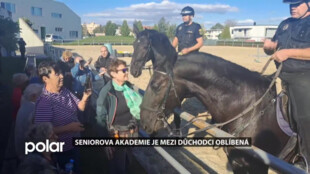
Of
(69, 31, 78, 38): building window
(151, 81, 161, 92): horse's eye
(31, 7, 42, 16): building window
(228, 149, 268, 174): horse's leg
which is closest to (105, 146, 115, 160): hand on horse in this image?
(151, 81, 161, 92): horse's eye

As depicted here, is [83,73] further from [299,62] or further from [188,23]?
[299,62]

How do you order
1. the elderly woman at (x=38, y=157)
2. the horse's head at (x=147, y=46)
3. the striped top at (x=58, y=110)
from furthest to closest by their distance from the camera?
the horse's head at (x=147, y=46)
the striped top at (x=58, y=110)
the elderly woman at (x=38, y=157)

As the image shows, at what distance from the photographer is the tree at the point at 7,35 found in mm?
20033

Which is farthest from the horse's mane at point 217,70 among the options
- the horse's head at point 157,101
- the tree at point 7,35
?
the tree at point 7,35

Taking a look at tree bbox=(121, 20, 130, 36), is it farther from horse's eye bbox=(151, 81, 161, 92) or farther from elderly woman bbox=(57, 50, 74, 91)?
horse's eye bbox=(151, 81, 161, 92)

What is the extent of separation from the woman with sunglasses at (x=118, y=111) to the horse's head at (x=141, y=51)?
55.4 inches

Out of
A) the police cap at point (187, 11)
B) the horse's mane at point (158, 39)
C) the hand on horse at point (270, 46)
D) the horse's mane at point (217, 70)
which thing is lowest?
the horse's mane at point (217, 70)

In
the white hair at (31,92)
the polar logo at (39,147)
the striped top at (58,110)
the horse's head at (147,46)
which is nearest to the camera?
the polar logo at (39,147)

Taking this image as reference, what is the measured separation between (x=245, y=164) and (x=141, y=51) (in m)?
2.67

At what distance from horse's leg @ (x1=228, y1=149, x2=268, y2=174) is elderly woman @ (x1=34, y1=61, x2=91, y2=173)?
193cm

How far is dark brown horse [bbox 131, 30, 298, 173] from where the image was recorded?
263 centimetres

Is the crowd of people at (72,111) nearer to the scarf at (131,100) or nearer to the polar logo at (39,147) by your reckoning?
the scarf at (131,100)

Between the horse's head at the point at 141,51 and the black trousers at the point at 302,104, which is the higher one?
the horse's head at the point at 141,51

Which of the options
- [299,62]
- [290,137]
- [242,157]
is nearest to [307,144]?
[290,137]
